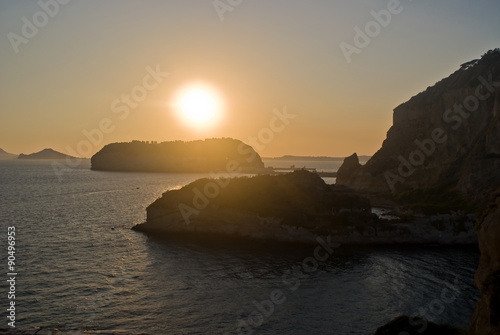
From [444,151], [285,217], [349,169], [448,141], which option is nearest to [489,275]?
[285,217]

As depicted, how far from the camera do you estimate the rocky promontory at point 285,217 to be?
5547 centimetres

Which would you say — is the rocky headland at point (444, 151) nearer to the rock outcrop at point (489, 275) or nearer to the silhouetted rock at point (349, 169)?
the silhouetted rock at point (349, 169)

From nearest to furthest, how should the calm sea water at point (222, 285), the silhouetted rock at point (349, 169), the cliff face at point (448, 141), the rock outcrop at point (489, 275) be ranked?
the rock outcrop at point (489, 275), the calm sea water at point (222, 285), the cliff face at point (448, 141), the silhouetted rock at point (349, 169)

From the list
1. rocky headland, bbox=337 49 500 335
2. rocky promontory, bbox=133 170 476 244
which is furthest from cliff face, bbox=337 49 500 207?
rocky promontory, bbox=133 170 476 244

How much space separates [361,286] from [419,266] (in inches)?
434

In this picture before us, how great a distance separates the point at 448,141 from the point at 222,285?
73.1 metres

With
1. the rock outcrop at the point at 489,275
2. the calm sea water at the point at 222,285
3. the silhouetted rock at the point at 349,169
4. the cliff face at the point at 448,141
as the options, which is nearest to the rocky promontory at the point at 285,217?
the calm sea water at the point at 222,285

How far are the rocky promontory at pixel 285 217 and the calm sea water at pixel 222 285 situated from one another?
3.44 metres

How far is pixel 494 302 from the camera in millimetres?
14789

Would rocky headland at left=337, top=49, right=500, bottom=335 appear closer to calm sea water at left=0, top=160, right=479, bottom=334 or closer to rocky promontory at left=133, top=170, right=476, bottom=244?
rocky promontory at left=133, top=170, right=476, bottom=244

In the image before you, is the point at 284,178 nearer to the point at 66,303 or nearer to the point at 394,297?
the point at 394,297

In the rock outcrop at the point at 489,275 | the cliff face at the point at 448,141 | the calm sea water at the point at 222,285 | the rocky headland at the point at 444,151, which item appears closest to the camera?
the rock outcrop at the point at 489,275

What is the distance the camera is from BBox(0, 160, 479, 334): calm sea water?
2800 cm

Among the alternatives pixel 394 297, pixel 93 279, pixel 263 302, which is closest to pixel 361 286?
pixel 394 297
